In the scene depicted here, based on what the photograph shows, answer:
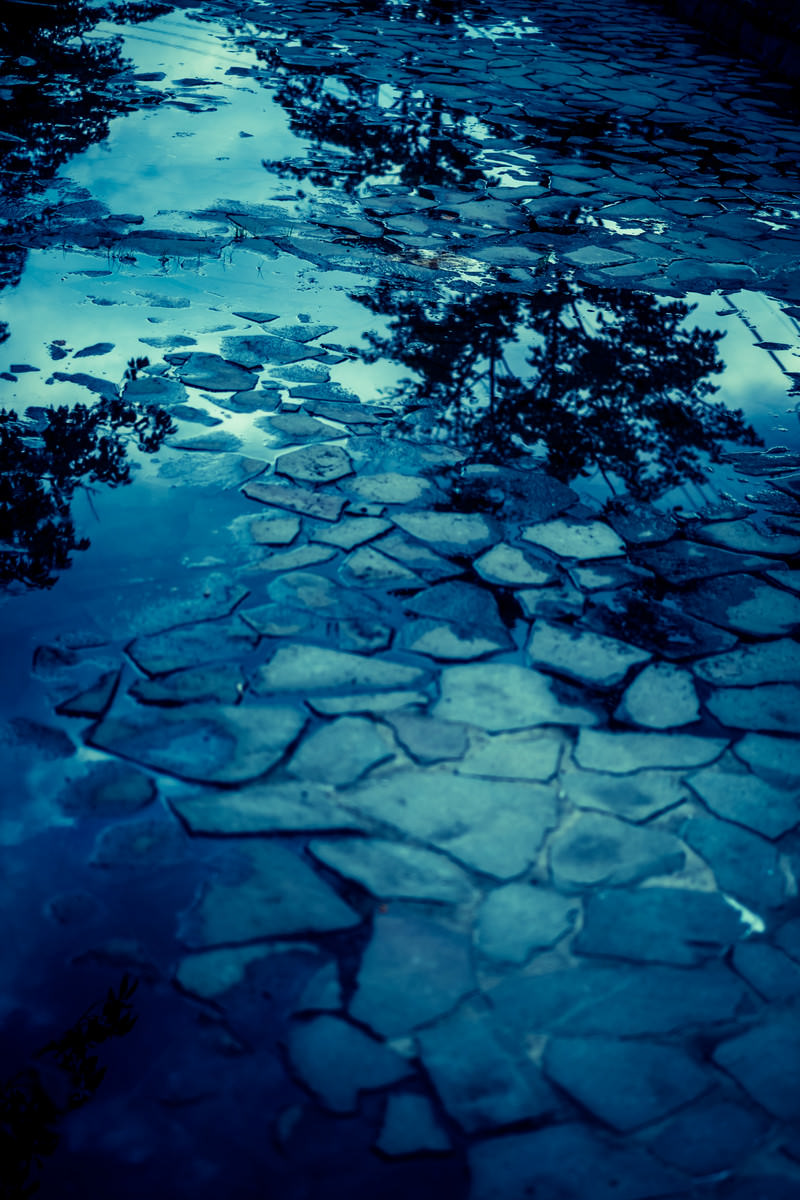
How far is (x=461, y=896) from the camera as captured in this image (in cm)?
239

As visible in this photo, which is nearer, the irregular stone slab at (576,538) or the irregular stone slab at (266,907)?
the irregular stone slab at (266,907)

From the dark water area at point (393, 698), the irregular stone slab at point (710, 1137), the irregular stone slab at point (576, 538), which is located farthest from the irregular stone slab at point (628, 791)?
the irregular stone slab at point (576, 538)

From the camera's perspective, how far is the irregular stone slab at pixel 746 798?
2.66m

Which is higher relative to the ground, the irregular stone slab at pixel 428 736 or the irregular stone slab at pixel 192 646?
the irregular stone slab at pixel 192 646

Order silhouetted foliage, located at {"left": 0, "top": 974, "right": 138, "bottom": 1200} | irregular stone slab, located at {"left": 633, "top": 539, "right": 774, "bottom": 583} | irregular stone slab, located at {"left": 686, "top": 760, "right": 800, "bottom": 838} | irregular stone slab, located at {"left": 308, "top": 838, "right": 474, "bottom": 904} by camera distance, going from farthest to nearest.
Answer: irregular stone slab, located at {"left": 633, "top": 539, "right": 774, "bottom": 583} → irregular stone slab, located at {"left": 686, "top": 760, "right": 800, "bottom": 838} → irregular stone slab, located at {"left": 308, "top": 838, "right": 474, "bottom": 904} → silhouetted foliage, located at {"left": 0, "top": 974, "right": 138, "bottom": 1200}

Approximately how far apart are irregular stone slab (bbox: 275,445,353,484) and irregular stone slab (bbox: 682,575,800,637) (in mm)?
1599

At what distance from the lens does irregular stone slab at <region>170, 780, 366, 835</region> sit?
8.29 feet

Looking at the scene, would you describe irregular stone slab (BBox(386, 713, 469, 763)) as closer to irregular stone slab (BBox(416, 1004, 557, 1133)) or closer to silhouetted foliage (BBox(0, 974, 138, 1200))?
irregular stone slab (BBox(416, 1004, 557, 1133))

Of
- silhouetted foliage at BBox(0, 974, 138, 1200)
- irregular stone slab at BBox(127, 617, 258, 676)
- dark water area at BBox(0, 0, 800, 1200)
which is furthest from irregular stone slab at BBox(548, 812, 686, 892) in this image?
irregular stone slab at BBox(127, 617, 258, 676)

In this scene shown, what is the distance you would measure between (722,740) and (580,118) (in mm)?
8659

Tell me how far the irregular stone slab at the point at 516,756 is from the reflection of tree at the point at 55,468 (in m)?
1.69

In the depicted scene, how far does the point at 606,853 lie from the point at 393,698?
83 cm

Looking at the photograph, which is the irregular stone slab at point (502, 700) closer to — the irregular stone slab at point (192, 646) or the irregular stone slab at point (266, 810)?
the irregular stone slab at point (266, 810)

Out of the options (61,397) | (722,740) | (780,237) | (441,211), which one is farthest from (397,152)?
(722,740)
